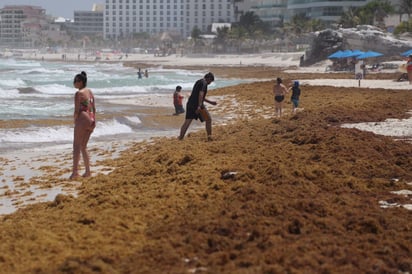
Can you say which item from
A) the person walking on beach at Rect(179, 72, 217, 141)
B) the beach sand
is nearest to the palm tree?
the person walking on beach at Rect(179, 72, 217, 141)

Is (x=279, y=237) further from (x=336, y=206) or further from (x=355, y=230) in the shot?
(x=336, y=206)

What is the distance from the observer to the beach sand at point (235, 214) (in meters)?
5.66

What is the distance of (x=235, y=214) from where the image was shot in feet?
22.0

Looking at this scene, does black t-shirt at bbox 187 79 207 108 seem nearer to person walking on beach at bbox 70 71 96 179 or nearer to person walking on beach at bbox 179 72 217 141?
person walking on beach at bbox 179 72 217 141

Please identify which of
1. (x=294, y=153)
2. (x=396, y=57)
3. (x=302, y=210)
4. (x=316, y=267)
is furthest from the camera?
(x=396, y=57)

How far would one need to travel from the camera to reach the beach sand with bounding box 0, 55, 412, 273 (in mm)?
5656

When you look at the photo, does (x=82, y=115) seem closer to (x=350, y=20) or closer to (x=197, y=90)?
(x=197, y=90)

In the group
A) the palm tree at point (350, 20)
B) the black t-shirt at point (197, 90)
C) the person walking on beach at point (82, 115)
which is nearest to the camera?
the person walking on beach at point (82, 115)

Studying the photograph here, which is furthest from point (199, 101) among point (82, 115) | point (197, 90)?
point (82, 115)

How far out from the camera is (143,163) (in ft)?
36.9

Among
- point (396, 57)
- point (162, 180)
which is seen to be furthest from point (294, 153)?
point (396, 57)

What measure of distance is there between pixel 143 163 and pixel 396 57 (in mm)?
52177

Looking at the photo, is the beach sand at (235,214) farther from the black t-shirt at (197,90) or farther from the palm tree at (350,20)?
the palm tree at (350,20)

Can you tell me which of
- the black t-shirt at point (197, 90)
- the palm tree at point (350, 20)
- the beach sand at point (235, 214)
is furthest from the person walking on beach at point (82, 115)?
the palm tree at point (350, 20)
